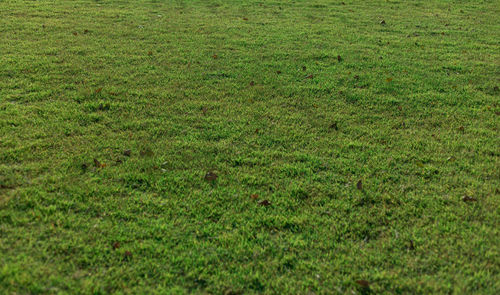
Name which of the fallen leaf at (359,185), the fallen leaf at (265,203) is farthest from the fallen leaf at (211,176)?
the fallen leaf at (359,185)

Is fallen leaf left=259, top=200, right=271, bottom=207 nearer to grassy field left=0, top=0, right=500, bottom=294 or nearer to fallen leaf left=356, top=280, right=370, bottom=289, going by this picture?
grassy field left=0, top=0, right=500, bottom=294

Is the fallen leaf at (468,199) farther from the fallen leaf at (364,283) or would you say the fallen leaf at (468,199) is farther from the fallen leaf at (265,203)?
the fallen leaf at (265,203)

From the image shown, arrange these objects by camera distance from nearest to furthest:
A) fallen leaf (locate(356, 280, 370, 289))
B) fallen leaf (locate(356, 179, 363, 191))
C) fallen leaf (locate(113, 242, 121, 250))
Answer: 1. fallen leaf (locate(356, 280, 370, 289))
2. fallen leaf (locate(113, 242, 121, 250))
3. fallen leaf (locate(356, 179, 363, 191))

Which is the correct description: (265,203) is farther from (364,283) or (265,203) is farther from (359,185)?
(364,283)

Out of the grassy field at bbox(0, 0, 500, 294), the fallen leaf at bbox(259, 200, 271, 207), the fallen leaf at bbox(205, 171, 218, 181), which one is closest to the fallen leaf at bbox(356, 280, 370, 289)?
the grassy field at bbox(0, 0, 500, 294)

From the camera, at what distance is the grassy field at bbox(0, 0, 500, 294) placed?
3.03 metres

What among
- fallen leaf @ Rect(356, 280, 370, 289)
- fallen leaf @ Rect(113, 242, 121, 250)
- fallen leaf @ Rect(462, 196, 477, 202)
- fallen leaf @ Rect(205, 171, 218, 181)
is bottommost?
fallen leaf @ Rect(356, 280, 370, 289)

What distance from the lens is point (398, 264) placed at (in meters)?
3.11

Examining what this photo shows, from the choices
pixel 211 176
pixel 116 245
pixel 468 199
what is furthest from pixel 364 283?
pixel 116 245

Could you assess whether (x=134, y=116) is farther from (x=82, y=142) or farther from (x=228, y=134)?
(x=228, y=134)

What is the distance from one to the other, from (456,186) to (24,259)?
4.27m

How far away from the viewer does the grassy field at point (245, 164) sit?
9.95 ft

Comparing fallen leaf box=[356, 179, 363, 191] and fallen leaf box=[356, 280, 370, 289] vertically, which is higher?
fallen leaf box=[356, 179, 363, 191]

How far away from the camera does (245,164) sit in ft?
14.3
